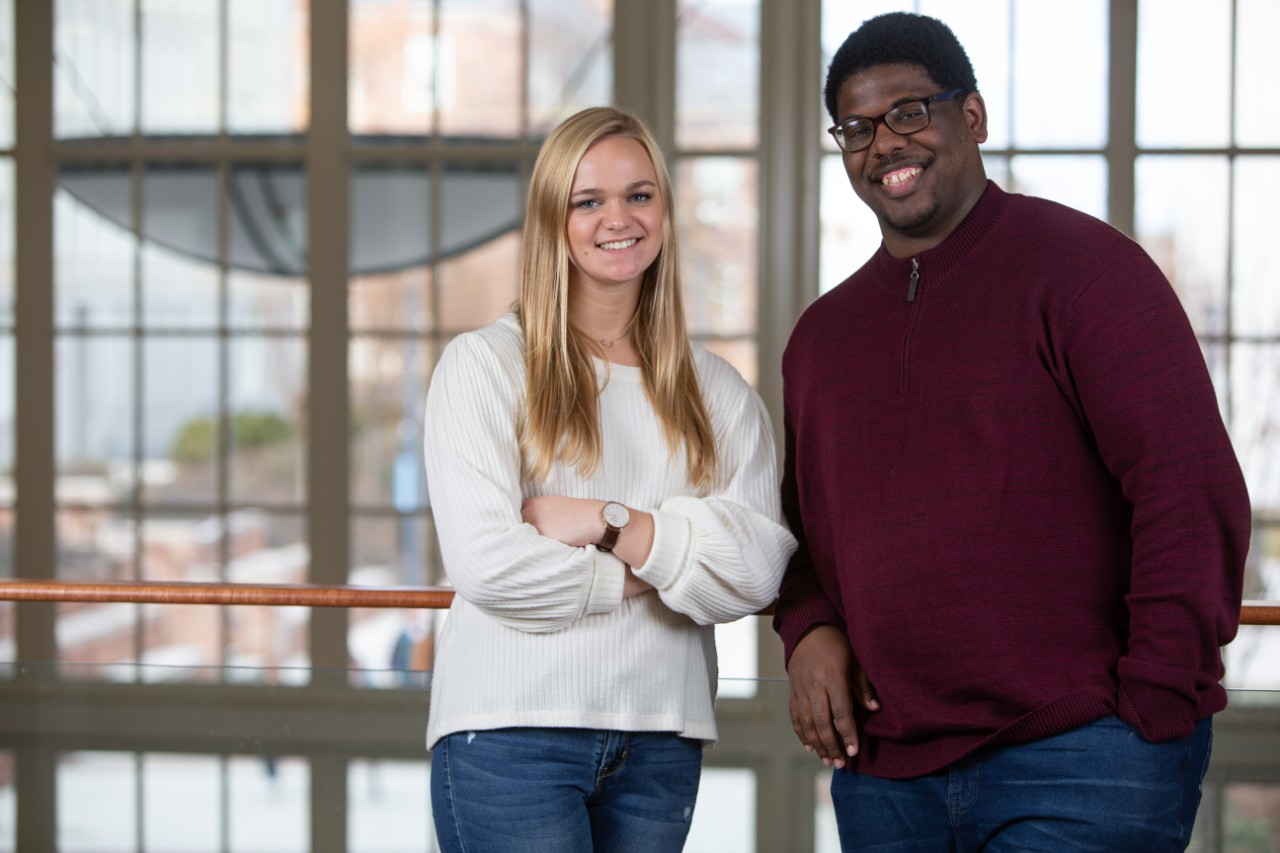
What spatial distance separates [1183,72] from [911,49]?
3.17m

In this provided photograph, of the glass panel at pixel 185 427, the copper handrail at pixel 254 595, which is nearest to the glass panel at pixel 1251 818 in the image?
the copper handrail at pixel 254 595

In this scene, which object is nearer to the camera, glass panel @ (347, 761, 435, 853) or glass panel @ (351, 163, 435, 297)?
glass panel @ (347, 761, 435, 853)

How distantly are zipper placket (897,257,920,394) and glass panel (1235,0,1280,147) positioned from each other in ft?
10.7

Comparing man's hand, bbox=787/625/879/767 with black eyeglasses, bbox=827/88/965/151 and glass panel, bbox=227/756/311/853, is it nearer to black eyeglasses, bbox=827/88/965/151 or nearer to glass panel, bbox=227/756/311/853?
black eyeglasses, bbox=827/88/965/151

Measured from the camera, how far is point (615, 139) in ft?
5.38

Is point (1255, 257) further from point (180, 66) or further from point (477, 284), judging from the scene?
point (180, 66)

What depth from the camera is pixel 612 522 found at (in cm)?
155

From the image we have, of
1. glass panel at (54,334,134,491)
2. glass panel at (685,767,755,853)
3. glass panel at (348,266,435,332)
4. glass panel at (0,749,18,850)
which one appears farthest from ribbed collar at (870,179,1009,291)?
glass panel at (54,334,134,491)

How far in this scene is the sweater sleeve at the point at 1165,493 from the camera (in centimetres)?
130

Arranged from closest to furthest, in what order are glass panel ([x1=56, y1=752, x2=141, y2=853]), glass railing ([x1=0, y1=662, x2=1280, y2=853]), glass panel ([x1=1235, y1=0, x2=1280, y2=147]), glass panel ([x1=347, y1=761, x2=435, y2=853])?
glass railing ([x1=0, y1=662, x2=1280, y2=853])
glass panel ([x1=347, y1=761, x2=435, y2=853])
glass panel ([x1=56, y1=752, x2=141, y2=853])
glass panel ([x1=1235, y1=0, x2=1280, y2=147])

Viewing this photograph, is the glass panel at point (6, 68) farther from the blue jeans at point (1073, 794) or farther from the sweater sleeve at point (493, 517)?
the blue jeans at point (1073, 794)

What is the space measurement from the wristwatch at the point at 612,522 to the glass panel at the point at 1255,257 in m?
3.35

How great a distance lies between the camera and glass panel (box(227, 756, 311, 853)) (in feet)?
7.48

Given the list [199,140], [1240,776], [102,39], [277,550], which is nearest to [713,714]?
[1240,776]
